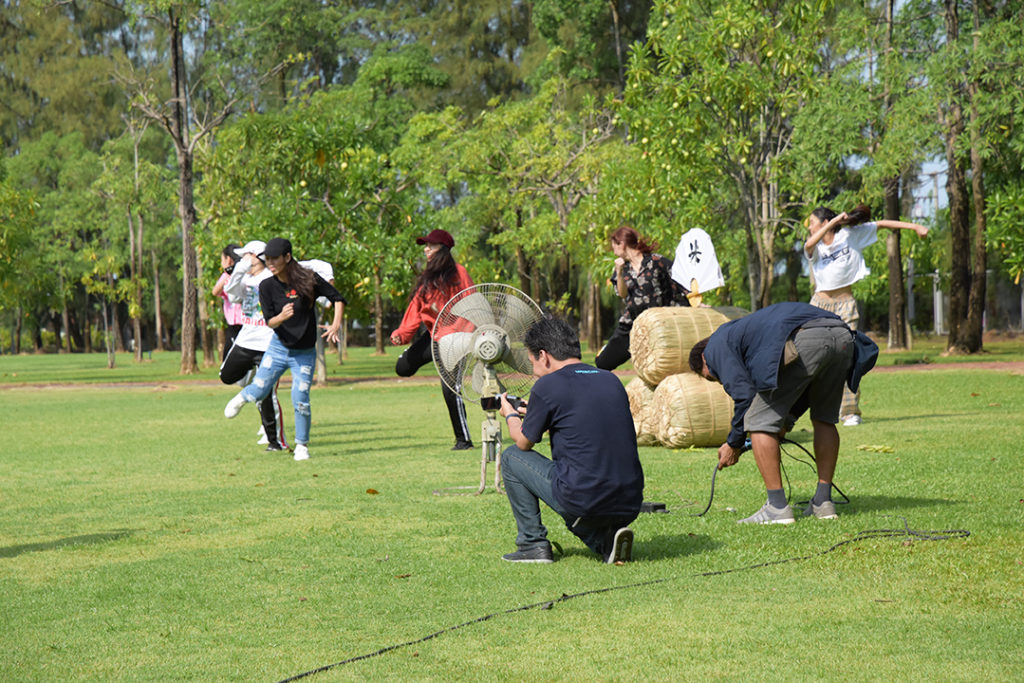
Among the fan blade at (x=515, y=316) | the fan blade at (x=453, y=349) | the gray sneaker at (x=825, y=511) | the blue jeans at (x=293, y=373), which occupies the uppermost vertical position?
the fan blade at (x=515, y=316)

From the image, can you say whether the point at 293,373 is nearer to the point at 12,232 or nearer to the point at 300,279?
the point at 300,279

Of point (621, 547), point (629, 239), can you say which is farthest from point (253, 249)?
point (621, 547)

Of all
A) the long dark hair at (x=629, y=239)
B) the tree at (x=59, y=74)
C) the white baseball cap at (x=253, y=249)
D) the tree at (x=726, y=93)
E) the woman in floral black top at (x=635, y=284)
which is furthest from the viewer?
the tree at (x=59, y=74)

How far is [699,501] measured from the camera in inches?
322

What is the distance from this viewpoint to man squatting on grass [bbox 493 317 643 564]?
19.9 feet

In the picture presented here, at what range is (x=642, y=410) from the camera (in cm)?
1184

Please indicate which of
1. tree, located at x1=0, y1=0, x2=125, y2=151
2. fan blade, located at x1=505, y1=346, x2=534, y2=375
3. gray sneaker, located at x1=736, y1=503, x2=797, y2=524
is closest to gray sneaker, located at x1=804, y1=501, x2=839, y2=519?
gray sneaker, located at x1=736, y1=503, x2=797, y2=524

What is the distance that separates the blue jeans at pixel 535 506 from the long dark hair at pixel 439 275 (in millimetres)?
4478

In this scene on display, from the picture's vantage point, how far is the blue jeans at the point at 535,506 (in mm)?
6230

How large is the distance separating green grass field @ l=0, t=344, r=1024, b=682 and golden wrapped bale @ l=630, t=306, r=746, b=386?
94 cm

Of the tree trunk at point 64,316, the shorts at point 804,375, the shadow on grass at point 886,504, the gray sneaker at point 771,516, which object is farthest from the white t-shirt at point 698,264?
the tree trunk at point 64,316

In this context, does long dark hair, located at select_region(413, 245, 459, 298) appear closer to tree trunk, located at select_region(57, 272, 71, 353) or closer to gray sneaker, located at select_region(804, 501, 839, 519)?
gray sneaker, located at select_region(804, 501, 839, 519)

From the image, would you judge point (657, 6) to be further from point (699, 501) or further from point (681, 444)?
point (699, 501)

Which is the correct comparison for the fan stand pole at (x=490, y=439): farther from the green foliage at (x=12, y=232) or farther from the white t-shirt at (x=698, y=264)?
the green foliage at (x=12, y=232)
